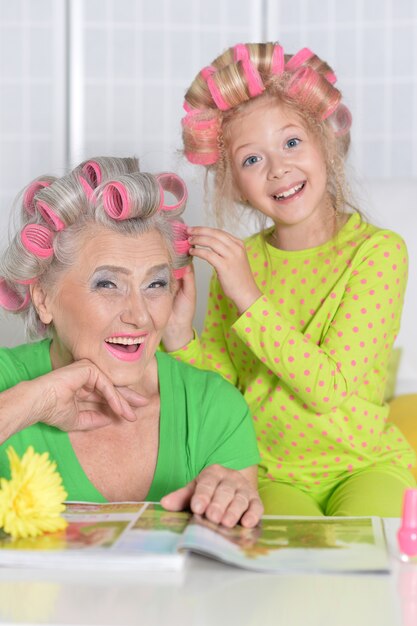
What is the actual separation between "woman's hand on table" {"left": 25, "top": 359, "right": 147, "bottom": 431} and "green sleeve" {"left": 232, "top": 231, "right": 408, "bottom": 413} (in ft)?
1.01

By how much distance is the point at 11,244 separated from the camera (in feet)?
6.48

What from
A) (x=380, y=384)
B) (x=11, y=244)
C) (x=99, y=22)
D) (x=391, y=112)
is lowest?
(x=380, y=384)

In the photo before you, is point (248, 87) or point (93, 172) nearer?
point (93, 172)

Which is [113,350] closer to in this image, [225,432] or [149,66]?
[225,432]

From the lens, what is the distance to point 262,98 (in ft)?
7.41

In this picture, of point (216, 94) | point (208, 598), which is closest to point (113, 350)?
point (216, 94)

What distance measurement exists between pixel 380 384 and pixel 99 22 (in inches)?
91.1

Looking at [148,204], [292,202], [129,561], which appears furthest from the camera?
[292,202]

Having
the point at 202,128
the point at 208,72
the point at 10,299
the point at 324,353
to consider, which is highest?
the point at 208,72

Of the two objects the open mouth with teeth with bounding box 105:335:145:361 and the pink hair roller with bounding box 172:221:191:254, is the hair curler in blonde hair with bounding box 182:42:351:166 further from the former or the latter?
the open mouth with teeth with bounding box 105:335:145:361

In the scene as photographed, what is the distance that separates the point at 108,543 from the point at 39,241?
0.78 metres

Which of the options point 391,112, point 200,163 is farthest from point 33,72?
point 200,163

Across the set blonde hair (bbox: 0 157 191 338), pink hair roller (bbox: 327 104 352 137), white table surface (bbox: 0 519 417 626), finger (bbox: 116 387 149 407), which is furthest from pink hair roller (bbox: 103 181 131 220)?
white table surface (bbox: 0 519 417 626)

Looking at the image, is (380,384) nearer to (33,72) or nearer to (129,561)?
(129,561)
